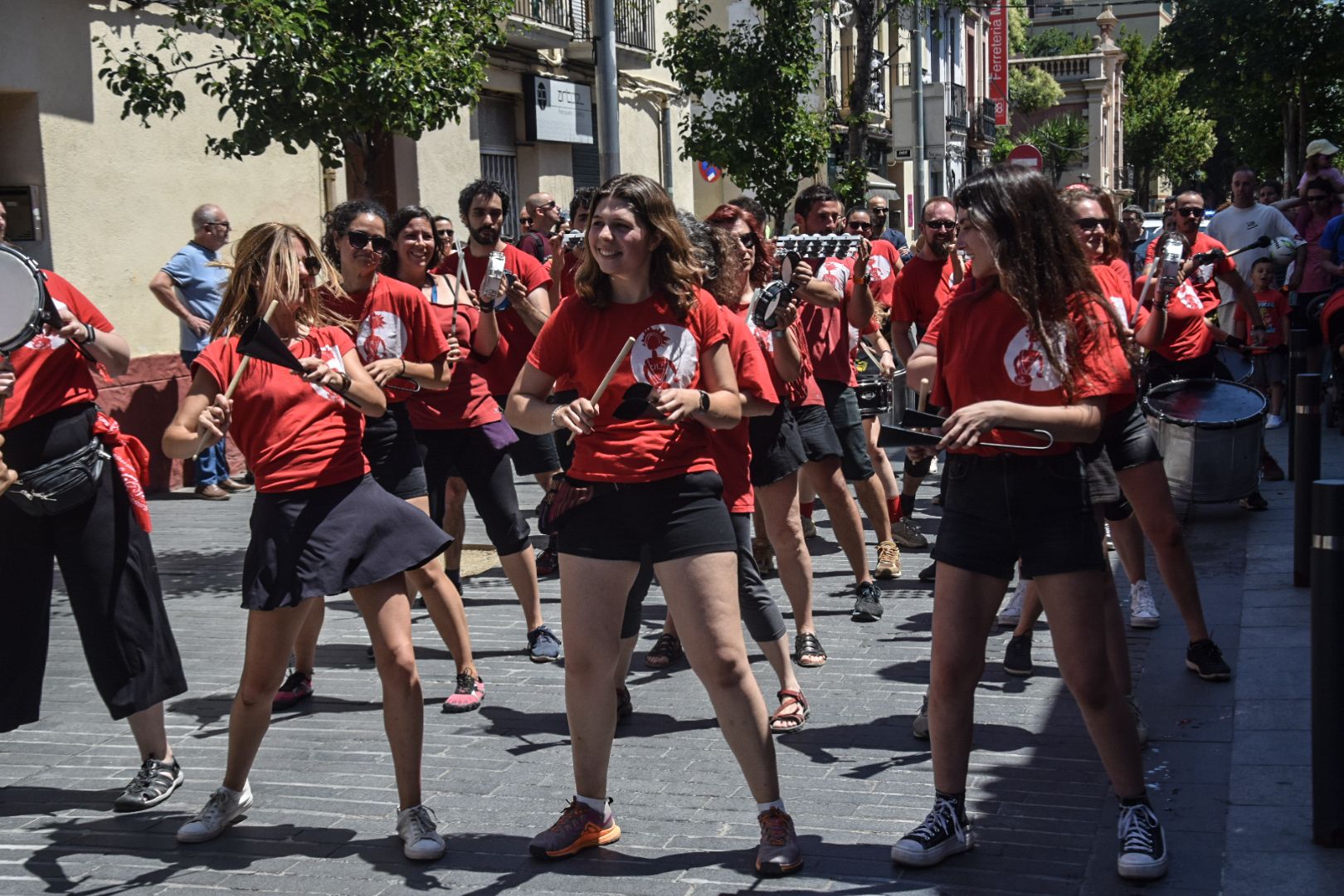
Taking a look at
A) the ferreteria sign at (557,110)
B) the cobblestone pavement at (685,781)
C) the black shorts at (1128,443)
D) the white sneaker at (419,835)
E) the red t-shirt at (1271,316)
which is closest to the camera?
the cobblestone pavement at (685,781)

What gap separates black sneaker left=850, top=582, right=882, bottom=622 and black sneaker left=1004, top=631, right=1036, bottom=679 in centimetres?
113

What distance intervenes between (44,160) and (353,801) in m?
8.15


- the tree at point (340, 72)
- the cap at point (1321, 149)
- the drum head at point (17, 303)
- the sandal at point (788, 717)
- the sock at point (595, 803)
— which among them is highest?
the tree at point (340, 72)

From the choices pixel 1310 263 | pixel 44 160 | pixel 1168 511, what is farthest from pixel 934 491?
pixel 44 160

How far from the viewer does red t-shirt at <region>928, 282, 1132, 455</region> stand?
166 inches

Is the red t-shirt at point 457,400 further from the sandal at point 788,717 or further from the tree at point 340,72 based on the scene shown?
the sandal at point 788,717

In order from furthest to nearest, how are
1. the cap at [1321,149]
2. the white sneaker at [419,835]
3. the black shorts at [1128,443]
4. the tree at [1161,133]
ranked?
the tree at [1161,133]
the cap at [1321,149]
the black shorts at [1128,443]
the white sneaker at [419,835]

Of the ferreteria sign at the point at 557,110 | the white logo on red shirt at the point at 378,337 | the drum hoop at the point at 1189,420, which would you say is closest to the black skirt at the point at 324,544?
the white logo on red shirt at the point at 378,337

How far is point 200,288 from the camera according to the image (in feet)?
38.4

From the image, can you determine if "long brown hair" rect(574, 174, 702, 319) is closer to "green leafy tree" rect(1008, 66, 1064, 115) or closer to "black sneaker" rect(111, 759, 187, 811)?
"black sneaker" rect(111, 759, 187, 811)

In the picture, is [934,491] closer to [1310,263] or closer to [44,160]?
[1310,263]

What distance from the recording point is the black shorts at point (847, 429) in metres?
7.95

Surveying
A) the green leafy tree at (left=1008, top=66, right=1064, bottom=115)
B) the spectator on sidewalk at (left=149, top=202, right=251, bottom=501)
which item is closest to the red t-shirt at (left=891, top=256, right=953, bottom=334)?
the spectator on sidewalk at (left=149, top=202, right=251, bottom=501)

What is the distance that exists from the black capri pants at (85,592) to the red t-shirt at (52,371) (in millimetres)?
43
